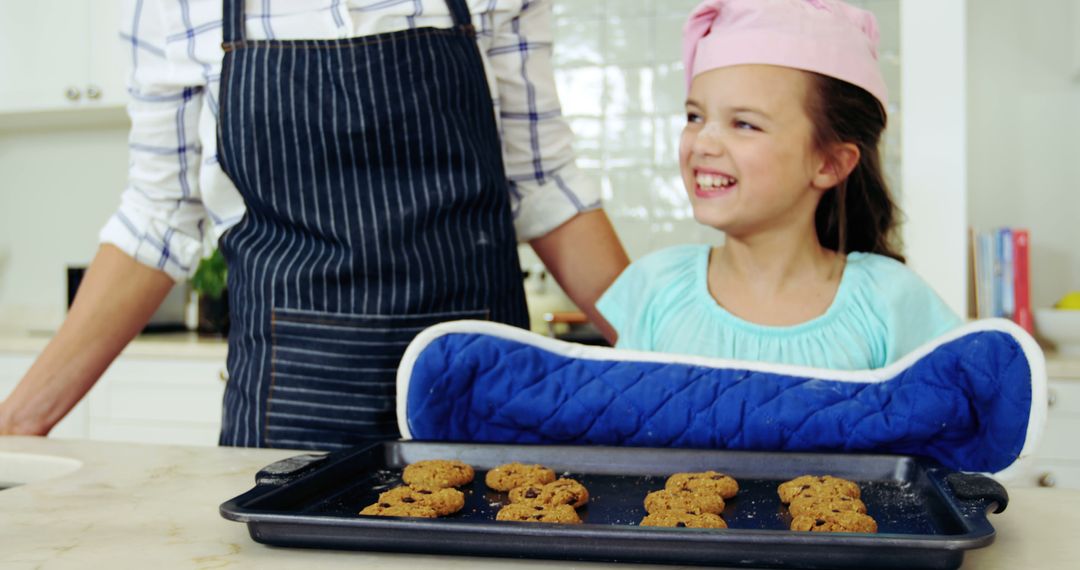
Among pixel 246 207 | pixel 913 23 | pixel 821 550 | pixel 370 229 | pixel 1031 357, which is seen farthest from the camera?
pixel 913 23

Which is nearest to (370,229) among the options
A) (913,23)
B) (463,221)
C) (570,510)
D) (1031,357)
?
(463,221)

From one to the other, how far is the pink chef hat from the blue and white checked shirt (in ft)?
0.90

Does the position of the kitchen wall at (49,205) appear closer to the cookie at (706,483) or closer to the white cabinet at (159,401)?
the white cabinet at (159,401)

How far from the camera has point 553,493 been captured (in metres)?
0.75

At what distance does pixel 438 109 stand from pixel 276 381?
376mm

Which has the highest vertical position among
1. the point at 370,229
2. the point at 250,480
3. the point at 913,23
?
the point at 913,23

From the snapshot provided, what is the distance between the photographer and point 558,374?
960 mm

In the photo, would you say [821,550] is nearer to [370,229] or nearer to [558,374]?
[558,374]

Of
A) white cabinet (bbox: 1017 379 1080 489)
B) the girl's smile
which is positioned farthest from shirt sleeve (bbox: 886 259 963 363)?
white cabinet (bbox: 1017 379 1080 489)

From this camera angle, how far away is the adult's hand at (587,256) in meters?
1.46

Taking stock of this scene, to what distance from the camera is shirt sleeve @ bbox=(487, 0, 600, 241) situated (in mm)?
1422

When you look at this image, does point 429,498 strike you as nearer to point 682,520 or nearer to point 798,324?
point 682,520

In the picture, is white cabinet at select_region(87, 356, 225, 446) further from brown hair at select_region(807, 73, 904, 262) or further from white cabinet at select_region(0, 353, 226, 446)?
brown hair at select_region(807, 73, 904, 262)

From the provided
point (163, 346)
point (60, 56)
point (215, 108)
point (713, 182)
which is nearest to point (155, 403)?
point (163, 346)
